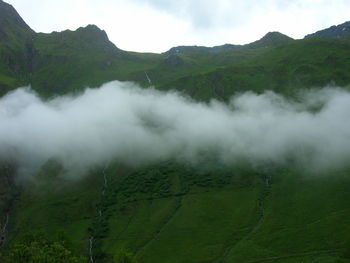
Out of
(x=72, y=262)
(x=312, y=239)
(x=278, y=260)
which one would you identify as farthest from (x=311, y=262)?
(x=72, y=262)

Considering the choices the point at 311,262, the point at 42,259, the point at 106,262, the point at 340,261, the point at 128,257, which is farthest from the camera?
the point at 106,262

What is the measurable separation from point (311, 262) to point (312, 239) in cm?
3400

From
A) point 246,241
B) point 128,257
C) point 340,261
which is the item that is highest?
point 340,261

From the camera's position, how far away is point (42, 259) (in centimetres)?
12425

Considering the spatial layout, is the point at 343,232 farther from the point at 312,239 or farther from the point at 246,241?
the point at 246,241

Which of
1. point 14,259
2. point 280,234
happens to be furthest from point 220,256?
point 14,259

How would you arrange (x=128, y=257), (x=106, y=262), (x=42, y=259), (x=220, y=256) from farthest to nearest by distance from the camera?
(x=106, y=262)
(x=220, y=256)
(x=128, y=257)
(x=42, y=259)

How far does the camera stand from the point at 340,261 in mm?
114188

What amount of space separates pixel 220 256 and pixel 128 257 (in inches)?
2202

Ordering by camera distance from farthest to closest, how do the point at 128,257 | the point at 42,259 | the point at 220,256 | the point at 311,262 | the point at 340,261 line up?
the point at 220,256, the point at 311,262, the point at 128,257, the point at 42,259, the point at 340,261

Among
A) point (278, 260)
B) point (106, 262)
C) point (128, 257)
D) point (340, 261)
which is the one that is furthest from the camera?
point (106, 262)

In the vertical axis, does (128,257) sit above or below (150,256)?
above

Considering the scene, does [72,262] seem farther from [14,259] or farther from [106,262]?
[106,262]

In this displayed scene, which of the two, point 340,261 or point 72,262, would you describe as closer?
point 340,261
